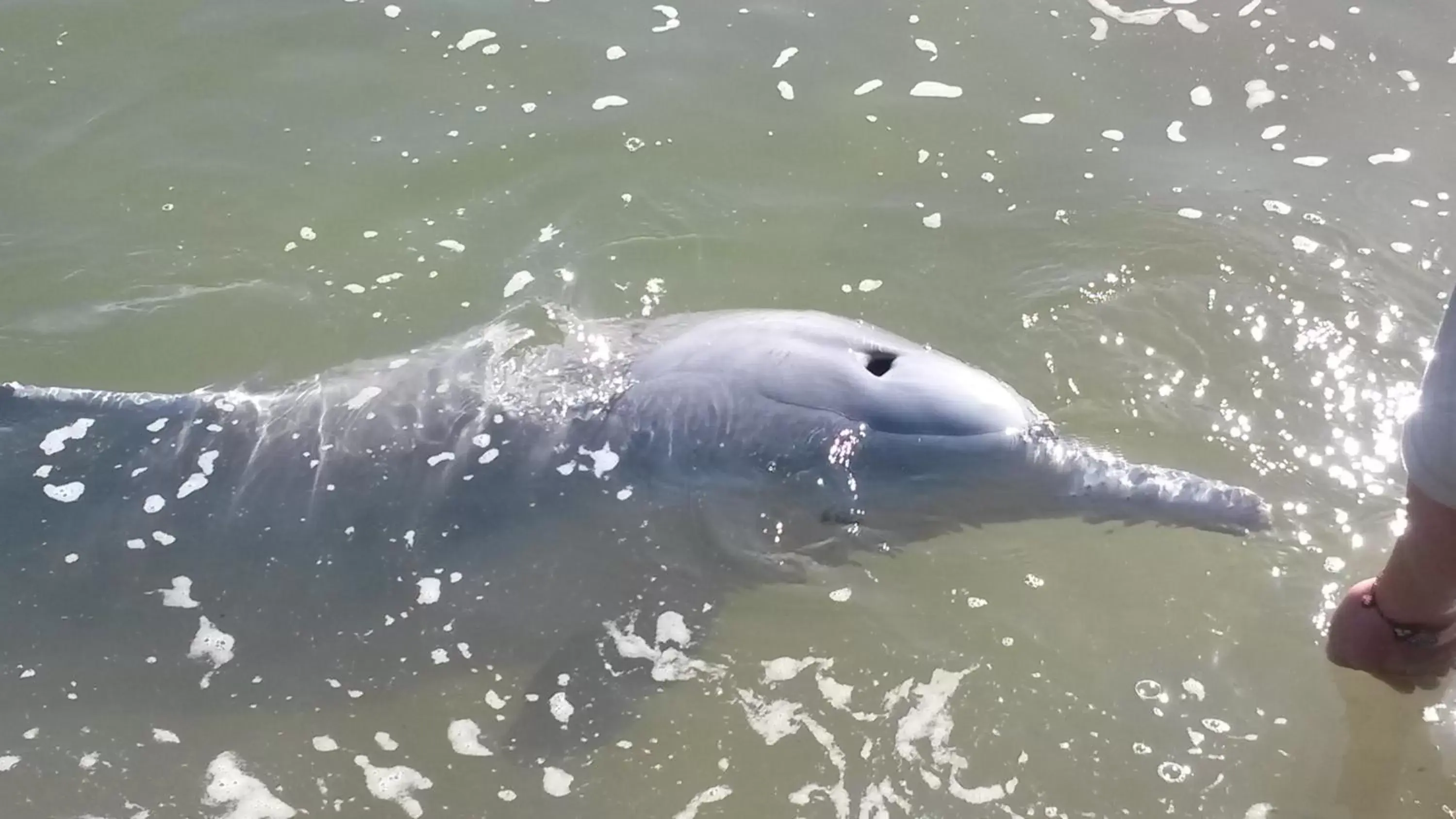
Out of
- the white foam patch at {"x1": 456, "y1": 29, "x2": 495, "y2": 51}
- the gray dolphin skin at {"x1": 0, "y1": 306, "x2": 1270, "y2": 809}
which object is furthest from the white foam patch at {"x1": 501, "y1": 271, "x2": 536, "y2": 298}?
the white foam patch at {"x1": 456, "y1": 29, "x2": 495, "y2": 51}

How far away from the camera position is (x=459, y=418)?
21.5ft

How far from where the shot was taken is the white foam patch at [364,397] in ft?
22.0

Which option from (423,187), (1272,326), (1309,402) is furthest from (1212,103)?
(423,187)

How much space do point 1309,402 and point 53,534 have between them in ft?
22.0

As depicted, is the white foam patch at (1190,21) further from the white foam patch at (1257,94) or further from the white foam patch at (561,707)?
the white foam patch at (561,707)

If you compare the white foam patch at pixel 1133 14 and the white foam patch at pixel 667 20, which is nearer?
the white foam patch at pixel 667 20

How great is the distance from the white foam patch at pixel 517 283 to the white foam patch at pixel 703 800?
141 inches

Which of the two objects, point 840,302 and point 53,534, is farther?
point 840,302

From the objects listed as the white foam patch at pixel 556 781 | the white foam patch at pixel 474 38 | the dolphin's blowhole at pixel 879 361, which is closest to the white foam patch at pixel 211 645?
the white foam patch at pixel 556 781

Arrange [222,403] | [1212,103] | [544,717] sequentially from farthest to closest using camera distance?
[1212,103]
[222,403]
[544,717]

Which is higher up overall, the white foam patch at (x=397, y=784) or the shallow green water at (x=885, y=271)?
the shallow green water at (x=885, y=271)

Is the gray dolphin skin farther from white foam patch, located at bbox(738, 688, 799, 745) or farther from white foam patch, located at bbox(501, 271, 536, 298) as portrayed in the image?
white foam patch, located at bbox(501, 271, 536, 298)

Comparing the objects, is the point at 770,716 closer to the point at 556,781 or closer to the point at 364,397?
the point at 556,781

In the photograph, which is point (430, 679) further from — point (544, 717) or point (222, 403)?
→ point (222, 403)
